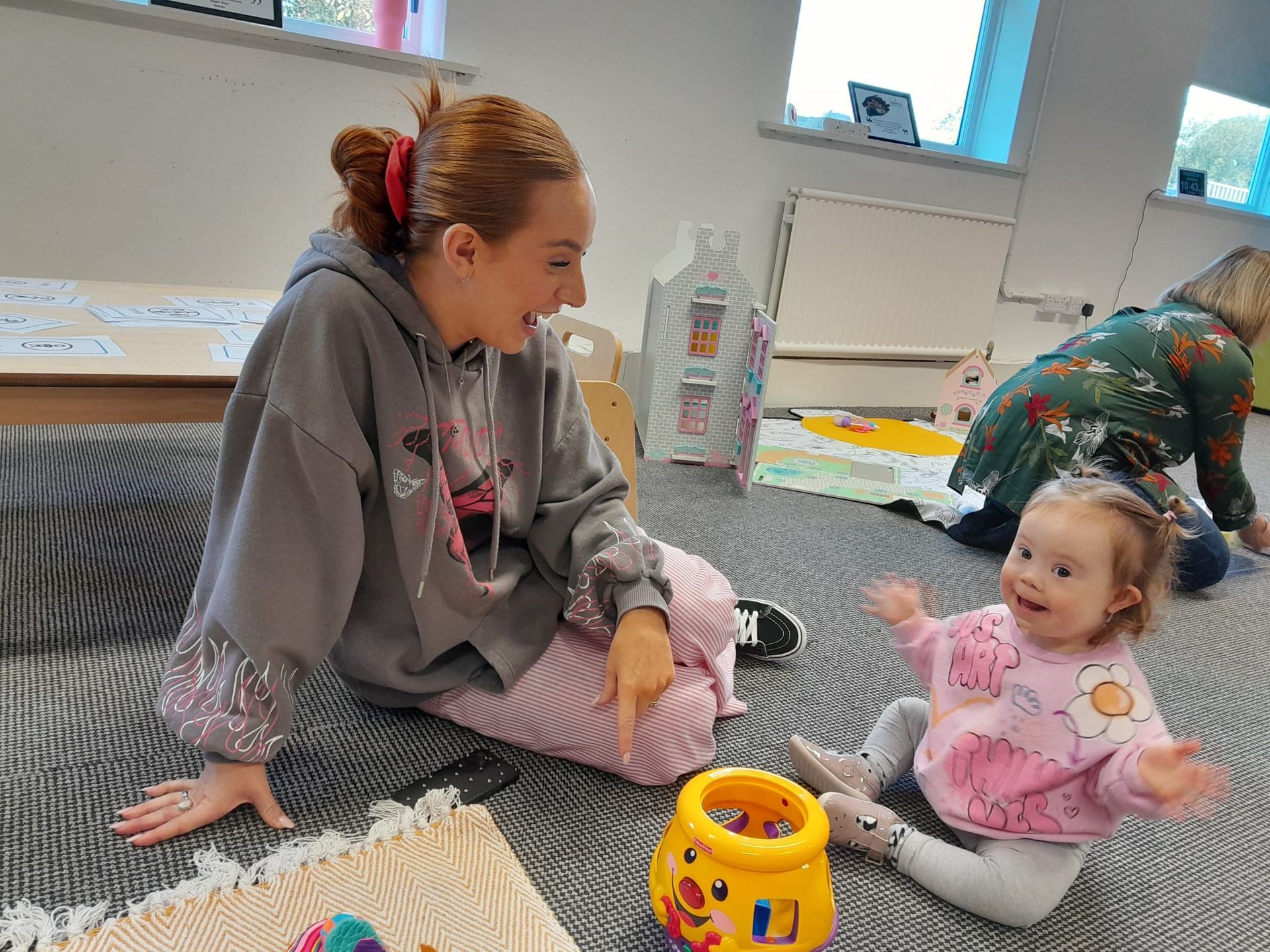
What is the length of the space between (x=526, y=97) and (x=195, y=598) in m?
2.04

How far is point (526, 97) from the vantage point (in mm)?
2490

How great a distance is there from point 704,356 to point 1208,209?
3080mm

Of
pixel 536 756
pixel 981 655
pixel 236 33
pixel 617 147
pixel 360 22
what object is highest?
pixel 360 22

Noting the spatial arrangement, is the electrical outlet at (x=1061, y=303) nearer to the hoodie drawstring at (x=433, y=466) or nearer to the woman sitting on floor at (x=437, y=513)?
the woman sitting on floor at (x=437, y=513)

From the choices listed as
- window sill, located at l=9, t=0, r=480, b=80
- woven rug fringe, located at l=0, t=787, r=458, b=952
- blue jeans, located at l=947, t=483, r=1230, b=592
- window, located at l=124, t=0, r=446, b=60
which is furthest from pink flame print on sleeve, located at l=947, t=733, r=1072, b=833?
window, located at l=124, t=0, r=446, b=60

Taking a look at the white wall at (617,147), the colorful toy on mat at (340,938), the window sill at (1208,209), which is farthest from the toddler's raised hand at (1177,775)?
the window sill at (1208,209)

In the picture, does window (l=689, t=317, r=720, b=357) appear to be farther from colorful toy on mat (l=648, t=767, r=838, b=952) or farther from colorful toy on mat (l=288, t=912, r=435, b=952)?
colorful toy on mat (l=288, t=912, r=435, b=952)

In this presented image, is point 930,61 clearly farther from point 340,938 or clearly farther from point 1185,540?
point 340,938

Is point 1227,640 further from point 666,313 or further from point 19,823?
point 19,823

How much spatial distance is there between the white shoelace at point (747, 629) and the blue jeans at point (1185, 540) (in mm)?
829

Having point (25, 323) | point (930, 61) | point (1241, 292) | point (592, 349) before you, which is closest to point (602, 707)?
point (592, 349)

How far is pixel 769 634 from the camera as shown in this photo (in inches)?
53.4

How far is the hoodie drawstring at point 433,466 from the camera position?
2.92ft

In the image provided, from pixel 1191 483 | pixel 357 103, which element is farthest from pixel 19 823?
pixel 1191 483
